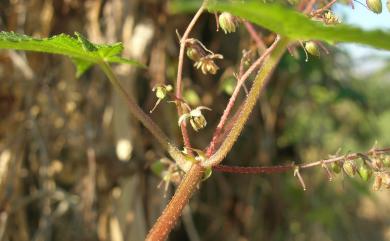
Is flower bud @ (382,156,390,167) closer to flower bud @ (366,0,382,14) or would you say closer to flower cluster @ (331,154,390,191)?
flower cluster @ (331,154,390,191)

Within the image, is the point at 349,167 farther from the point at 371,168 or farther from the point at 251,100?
the point at 251,100

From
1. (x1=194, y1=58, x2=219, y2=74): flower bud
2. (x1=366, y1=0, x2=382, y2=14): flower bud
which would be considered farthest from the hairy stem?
(x1=366, y1=0, x2=382, y2=14): flower bud

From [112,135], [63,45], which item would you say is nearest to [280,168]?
[63,45]

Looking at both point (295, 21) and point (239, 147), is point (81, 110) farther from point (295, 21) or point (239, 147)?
point (295, 21)

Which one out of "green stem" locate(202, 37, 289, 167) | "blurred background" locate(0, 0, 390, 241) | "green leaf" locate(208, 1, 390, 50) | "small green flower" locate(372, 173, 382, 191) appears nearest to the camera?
"green leaf" locate(208, 1, 390, 50)

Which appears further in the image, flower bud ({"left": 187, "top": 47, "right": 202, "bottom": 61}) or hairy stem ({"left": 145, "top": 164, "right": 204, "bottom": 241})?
flower bud ({"left": 187, "top": 47, "right": 202, "bottom": 61})

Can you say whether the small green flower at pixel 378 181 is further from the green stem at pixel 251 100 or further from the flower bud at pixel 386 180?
the green stem at pixel 251 100

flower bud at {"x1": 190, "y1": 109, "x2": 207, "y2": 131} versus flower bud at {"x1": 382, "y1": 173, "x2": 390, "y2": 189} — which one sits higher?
flower bud at {"x1": 190, "y1": 109, "x2": 207, "y2": 131}

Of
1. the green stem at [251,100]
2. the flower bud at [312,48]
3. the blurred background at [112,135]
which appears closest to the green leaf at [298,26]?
the green stem at [251,100]
